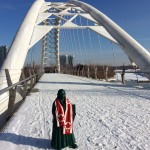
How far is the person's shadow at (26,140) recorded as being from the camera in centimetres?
483

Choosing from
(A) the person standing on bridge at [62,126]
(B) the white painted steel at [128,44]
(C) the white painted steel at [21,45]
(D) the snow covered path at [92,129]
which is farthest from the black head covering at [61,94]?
(B) the white painted steel at [128,44]

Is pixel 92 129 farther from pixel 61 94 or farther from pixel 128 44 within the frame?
pixel 128 44

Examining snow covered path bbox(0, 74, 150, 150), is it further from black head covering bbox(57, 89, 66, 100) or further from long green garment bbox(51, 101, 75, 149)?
black head covering bbox(57, 89, 66, 100)

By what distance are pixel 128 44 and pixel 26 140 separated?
1324 centimetres

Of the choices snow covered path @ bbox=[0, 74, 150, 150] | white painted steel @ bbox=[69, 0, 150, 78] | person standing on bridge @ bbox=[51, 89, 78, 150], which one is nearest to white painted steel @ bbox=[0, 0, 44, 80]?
white painted steel @ bbox=[69, 0, 150, 78]

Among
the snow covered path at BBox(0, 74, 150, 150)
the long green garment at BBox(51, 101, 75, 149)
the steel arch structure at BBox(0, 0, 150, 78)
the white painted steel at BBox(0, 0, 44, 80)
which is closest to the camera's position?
the long green garment at BBox(51, 101, 75, 149)

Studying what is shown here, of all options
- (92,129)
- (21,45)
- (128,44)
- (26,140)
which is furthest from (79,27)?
(26,140)

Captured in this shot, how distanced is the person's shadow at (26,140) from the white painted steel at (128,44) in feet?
36.3

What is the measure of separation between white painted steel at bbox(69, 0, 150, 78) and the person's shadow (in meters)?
11.1

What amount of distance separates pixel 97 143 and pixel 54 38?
46.1 meters

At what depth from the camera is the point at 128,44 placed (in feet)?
57.3

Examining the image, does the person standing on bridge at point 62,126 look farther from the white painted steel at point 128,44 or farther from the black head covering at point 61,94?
the white painted steel at point 128,44

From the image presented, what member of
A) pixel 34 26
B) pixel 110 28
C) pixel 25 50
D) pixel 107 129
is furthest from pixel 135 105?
pixel 34 26

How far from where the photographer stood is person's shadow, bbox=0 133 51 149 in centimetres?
483
